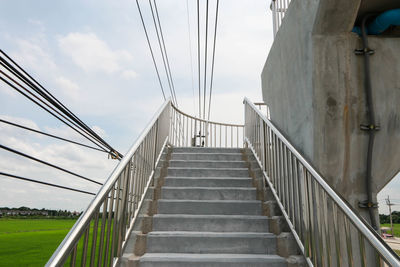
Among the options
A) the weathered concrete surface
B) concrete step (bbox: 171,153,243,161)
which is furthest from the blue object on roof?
concrete step (bbox: 171,153,243,161)

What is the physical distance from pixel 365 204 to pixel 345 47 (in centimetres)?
132

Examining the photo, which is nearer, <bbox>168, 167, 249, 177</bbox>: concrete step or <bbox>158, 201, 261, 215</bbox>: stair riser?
<bbox>158, 201, 261, 215</bbox>: stair riser

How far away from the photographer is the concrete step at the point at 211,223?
8.04 ft

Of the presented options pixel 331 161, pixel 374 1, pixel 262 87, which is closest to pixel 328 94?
pixel 331 161

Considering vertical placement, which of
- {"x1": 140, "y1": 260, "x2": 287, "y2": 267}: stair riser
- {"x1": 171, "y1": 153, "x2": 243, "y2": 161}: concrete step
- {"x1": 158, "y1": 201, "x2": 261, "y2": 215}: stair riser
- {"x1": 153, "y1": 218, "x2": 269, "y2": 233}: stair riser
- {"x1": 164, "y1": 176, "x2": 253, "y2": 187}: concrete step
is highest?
{"x1": 171, "y1": 153, "x2": 243, "y2": 161}: concrete step

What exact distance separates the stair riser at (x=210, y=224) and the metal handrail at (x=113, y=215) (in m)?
0.32

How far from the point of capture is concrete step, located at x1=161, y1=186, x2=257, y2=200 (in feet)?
9.62

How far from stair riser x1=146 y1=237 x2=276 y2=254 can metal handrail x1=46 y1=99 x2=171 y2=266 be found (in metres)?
0.31

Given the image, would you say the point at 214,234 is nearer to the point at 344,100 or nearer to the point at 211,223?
the point at 211,223

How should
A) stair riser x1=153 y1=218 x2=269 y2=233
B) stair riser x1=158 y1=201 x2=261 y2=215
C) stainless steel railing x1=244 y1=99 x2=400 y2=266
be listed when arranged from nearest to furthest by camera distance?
1. stainless steel railing x1=244 y1=99 x2=400 y2=266
2. stair riser x1=153 y1=218 x2=269 y2=233
3. stair riser x1=158 y1=201 x2=261 y2=215

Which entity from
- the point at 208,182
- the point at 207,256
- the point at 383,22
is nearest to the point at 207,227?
the point at 207,256

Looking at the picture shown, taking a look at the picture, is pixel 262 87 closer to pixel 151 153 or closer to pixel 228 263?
pixel 151 153

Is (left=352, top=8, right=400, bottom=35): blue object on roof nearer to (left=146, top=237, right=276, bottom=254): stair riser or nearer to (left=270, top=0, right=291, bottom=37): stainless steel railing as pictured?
(left=270, top=0, right=291, bottom=37): stainless steel railing

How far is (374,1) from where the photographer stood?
2.44 metres
